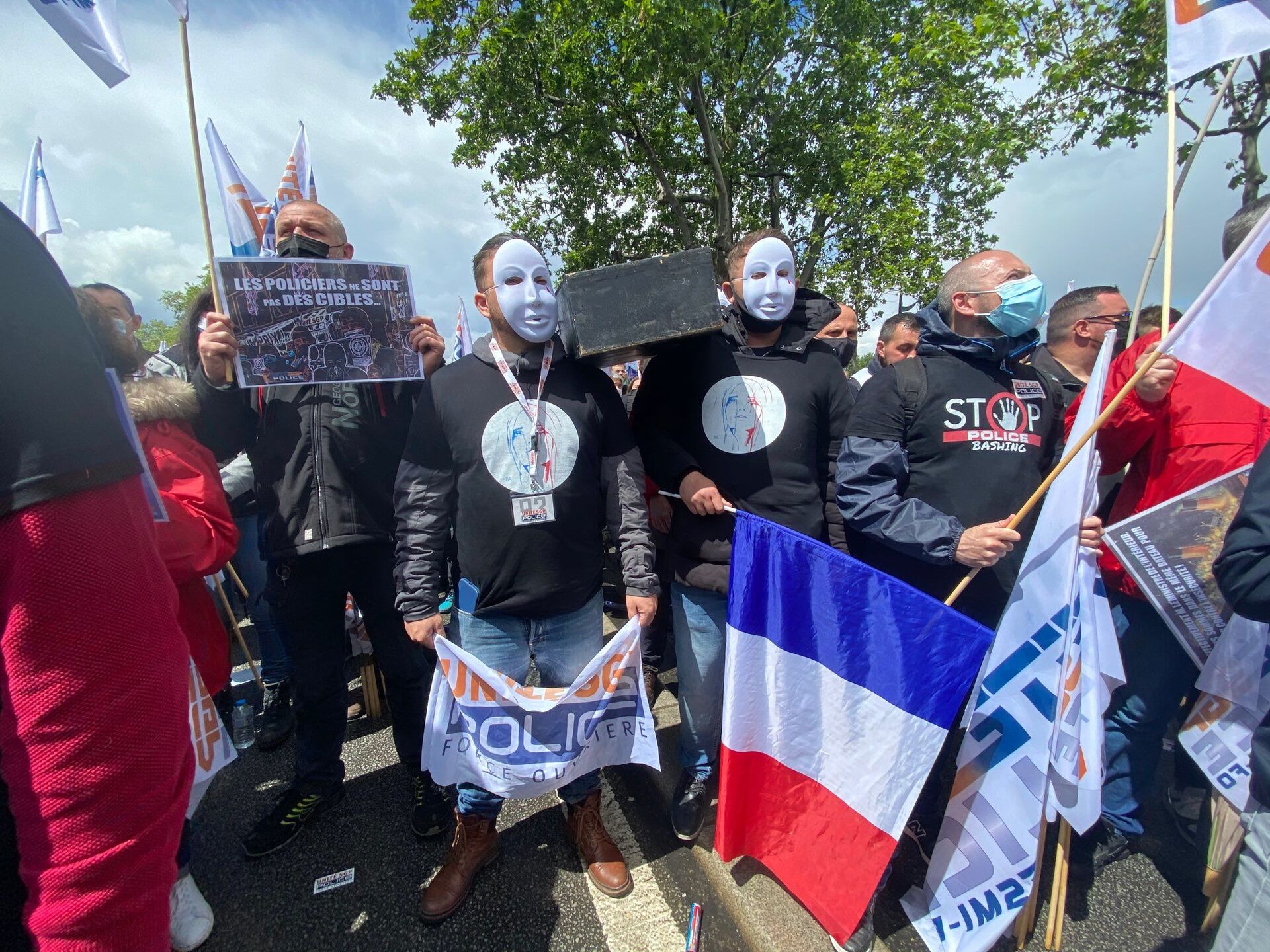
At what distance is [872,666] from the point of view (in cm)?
184

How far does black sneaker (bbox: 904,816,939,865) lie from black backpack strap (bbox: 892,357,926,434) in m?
1.51

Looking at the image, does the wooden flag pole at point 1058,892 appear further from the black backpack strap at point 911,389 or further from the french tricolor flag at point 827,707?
the black backpack strap at point 911,389

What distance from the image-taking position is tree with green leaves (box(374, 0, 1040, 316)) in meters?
10.1

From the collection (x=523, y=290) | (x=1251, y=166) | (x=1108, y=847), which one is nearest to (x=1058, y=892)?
(x=1108, y=847)

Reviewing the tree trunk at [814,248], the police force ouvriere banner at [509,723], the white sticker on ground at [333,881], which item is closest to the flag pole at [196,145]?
the police force ouvriere banner at [509,723]

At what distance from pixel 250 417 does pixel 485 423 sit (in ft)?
3.32

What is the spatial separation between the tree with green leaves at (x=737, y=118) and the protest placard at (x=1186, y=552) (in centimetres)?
961

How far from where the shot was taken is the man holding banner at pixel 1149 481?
201 centimetres

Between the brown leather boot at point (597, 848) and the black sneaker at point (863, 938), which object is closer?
the black sneaker at point (863, 938)

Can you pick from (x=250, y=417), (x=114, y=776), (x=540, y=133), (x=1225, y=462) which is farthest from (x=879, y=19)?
(x=114, y=776)

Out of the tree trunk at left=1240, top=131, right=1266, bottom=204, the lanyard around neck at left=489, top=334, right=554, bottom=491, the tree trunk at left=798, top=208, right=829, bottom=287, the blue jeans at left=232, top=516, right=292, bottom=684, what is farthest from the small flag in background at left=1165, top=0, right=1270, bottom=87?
the tree trunk at left=798, top=208, right=829, bottom=287

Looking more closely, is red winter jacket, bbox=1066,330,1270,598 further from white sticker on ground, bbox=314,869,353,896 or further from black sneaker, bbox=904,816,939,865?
white sticker on ground, bbox=314,869,353,896

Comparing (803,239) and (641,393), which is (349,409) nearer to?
(641,393)

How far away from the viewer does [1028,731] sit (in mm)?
1769
